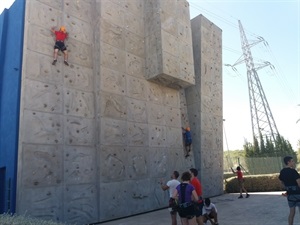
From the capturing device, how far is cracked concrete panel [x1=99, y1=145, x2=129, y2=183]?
10578 mm

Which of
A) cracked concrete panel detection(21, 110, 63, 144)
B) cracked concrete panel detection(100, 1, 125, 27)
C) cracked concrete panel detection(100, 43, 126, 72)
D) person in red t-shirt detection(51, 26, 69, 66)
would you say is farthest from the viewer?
cracked concrete panel detection(100, 1, 125, 27)

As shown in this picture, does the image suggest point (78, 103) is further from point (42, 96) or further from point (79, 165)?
point (79, 165)

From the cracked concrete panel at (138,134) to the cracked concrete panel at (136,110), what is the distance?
10.6 inches

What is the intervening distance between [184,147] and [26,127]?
8895mm

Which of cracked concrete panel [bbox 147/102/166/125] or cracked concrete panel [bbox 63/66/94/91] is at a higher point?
cracked concrete panel [bbox 63/66/94/91]

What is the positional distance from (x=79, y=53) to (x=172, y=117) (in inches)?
238

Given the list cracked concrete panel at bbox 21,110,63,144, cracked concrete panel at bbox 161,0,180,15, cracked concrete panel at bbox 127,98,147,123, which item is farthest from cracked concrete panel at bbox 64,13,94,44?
cracked concrete panel at bbox 161,0,180,15

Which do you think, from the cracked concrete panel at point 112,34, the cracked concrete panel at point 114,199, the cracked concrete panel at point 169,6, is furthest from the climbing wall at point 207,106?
the cracked concrete panel at point 112,34

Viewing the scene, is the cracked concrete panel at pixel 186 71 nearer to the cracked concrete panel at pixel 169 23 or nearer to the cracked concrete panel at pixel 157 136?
the cracked concrete panel at pixel 169 23

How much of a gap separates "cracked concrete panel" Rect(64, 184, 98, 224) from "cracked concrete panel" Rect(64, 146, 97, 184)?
262mm

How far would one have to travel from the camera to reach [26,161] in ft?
28.3

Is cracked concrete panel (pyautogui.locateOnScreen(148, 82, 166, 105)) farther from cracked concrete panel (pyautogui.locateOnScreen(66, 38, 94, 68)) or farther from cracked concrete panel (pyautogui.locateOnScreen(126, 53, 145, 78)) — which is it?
cracked concrete panel (pyautogui.locateOnScreen(66, 38, 94, 68))

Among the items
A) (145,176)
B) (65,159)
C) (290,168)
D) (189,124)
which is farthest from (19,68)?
(189,124)

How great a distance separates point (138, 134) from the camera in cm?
1232
